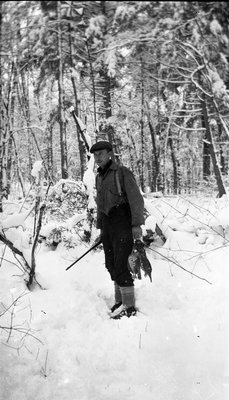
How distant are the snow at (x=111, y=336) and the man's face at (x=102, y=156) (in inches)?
48.4

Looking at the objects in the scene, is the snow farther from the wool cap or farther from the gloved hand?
the wool cap

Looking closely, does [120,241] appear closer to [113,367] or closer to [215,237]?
[113,367]

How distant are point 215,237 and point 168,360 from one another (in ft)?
8.68

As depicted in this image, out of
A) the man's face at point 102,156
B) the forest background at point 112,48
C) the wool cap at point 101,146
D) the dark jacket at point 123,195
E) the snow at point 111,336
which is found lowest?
the snow at point 111,336

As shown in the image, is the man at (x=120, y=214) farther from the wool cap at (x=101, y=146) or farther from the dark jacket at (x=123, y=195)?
the wool cap at (x=101, y=146)

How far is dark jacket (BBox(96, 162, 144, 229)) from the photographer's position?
3.04m

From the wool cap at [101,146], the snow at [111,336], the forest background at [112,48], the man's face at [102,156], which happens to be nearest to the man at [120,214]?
the man's face at [102,156]

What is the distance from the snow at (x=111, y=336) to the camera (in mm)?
2215

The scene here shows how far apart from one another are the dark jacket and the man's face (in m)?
0.08

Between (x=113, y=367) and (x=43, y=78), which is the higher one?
(x=43, y=78)

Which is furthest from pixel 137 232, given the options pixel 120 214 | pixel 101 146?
pixel 101 146

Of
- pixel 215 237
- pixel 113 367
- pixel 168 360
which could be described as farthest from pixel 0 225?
pixel 215 237

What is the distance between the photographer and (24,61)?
1130 millimetres

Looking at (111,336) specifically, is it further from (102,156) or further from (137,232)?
(102,156)
